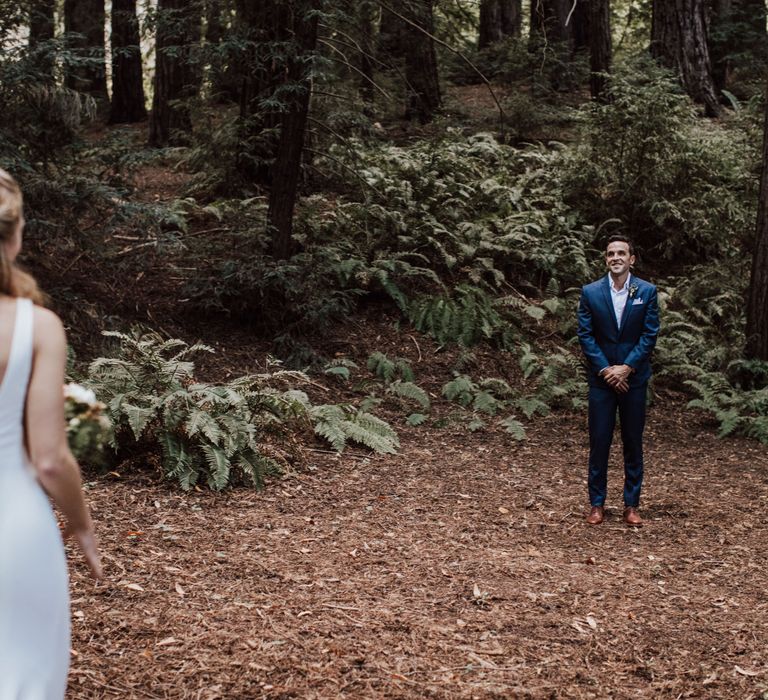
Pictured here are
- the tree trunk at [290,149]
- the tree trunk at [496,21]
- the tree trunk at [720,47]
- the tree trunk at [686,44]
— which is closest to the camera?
the tree trunk at [290,149]

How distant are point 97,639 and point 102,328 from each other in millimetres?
5255

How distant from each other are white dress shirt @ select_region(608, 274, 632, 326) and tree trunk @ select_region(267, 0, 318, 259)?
4793 millimetres

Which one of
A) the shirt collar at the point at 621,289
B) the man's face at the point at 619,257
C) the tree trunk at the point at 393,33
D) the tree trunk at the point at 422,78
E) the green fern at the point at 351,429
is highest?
the tree trunk at the point at 393,33

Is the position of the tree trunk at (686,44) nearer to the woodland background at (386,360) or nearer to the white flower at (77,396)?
the woodland background at (386,360)

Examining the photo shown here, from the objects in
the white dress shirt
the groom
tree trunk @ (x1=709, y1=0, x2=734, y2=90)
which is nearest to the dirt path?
the groom

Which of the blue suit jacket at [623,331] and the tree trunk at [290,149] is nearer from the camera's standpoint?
the blue suit jacket at [623,331]

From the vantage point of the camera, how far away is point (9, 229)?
2443mm

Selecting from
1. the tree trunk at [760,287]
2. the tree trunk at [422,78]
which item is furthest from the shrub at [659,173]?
the tree trunk at [422,78]

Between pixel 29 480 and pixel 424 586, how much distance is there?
3558mm

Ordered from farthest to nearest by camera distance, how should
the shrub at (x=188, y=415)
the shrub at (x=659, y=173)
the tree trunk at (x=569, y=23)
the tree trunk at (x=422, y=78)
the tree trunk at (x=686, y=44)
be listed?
the tree trunk at (x=569, y=23) → the tree trunk at (x=422, y=78) → the tree trunk at (x=686, y=44) → the shrub at (x=659, y=173) → the shrub at (x=188, y=415)

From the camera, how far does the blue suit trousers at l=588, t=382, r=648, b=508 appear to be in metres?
6.90

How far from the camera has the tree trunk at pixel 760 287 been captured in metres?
10.3

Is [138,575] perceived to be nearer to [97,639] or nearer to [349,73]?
→ [97,639]

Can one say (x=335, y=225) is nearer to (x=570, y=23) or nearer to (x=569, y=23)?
(x=570, y=23)
